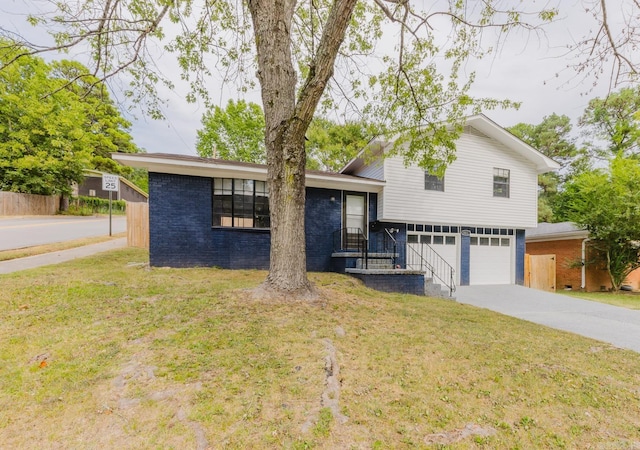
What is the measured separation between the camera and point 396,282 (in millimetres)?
8422

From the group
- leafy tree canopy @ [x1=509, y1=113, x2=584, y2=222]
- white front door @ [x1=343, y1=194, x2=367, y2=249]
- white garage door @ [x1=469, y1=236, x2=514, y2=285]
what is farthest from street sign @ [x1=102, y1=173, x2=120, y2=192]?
leafy tree canopy @ [x1=509, y1=113, x2=584, y2=222]

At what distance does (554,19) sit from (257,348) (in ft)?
24.4

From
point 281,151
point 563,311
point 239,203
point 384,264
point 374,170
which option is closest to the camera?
point 281,151

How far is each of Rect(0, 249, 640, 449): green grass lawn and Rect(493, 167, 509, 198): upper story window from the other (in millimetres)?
7910

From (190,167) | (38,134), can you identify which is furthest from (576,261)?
(38,134)

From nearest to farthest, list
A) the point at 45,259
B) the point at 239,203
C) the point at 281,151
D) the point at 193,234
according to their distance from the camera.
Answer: the point at 281,151 → the point at 45,259 → the point at 193,234 → the point at 239,203

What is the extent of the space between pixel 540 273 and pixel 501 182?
4.87 metres

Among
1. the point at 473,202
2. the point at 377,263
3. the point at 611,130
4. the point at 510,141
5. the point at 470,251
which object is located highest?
the point at 611,130

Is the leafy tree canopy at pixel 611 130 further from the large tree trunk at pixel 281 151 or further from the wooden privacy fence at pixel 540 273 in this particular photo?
the large tree trunk at pixel 281 151

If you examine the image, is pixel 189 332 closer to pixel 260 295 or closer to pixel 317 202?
pixel 260 295

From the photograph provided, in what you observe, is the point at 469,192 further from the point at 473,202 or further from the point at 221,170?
the point at 221,170

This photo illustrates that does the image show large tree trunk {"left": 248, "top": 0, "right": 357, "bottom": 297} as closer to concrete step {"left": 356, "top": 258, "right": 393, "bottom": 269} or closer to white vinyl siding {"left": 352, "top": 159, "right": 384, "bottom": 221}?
concrete step {"left": 356, "top": 258, "right": 393, "bottom": 269}

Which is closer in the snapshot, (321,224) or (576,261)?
(321,224)

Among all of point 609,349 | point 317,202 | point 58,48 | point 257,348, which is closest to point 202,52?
point 58,48
